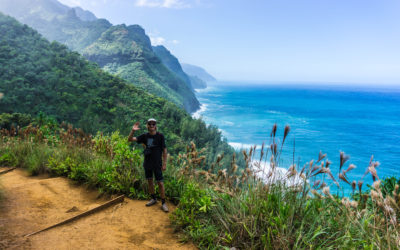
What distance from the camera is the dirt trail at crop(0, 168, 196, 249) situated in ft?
8.97

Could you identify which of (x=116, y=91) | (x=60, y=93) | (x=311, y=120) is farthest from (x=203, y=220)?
(x=311, y=120)

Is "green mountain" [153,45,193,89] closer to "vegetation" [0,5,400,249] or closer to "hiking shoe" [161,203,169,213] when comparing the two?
"vegetation" [0,5,400,249]

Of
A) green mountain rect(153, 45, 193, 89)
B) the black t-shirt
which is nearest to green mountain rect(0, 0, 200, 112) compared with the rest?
green mountain rect(153, 45, 193, 89)

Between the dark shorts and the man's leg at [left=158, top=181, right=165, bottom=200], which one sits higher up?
the dark shorts

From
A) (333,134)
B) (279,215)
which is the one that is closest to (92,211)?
(279,215)

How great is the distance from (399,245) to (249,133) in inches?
2852

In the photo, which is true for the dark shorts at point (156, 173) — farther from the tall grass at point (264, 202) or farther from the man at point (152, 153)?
the tall grass at point (264, 202)

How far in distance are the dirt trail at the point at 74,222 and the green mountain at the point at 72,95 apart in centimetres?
2425

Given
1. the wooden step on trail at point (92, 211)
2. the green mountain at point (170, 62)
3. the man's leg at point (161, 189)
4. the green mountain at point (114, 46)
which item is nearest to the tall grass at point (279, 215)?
the man's leg at point (161, 189)

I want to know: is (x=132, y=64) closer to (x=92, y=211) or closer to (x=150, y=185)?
(x=150, y=185)

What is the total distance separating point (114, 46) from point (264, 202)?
11930 centimetres

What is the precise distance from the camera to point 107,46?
358 ft

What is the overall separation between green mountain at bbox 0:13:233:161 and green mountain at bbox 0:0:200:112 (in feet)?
119

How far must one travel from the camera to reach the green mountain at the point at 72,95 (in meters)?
31.4
